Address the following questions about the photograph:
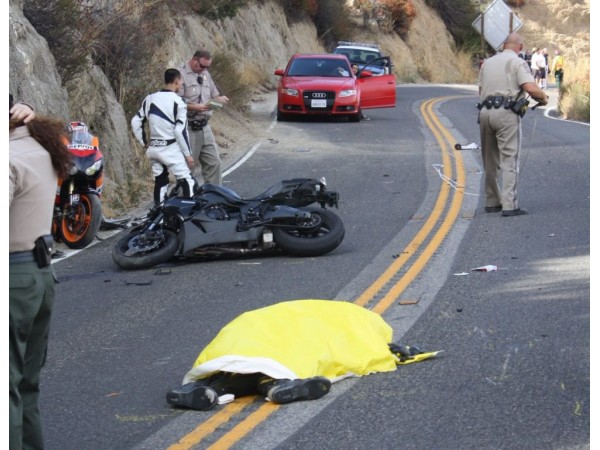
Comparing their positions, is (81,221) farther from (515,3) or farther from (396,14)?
(515,3)

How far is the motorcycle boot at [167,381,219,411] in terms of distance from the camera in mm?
6398

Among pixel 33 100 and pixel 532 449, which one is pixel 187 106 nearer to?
pixel 33 100

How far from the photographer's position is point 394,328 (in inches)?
322

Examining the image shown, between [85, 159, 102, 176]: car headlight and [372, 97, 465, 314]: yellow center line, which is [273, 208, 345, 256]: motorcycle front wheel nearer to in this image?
[372, 97, 465, 314]: yellow center line

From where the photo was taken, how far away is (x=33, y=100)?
1522 cm

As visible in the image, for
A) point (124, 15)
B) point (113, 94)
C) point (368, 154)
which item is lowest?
point (368, 154)

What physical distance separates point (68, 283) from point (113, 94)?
852 centimetres

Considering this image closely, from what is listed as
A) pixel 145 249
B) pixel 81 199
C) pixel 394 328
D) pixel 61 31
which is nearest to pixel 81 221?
pixel 81 199

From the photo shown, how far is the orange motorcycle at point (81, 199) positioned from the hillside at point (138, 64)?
2.66 m

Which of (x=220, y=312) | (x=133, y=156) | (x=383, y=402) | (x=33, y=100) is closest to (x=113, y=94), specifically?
(x=133, y=156)

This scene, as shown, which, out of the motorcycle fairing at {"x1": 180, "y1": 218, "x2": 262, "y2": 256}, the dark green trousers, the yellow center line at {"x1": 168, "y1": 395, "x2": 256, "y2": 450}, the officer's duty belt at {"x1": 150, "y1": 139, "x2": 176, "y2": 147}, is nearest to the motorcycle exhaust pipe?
the motorcycle fairing at {"x1": 180, "y1": 218, "x2": 262, "y2": 256}

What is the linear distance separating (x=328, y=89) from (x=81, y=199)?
49.8ft

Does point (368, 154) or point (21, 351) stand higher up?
point (21, 351)

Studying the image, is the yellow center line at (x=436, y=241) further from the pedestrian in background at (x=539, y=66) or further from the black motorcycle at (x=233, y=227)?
the pedestrian in background at (x=539, y=66)
